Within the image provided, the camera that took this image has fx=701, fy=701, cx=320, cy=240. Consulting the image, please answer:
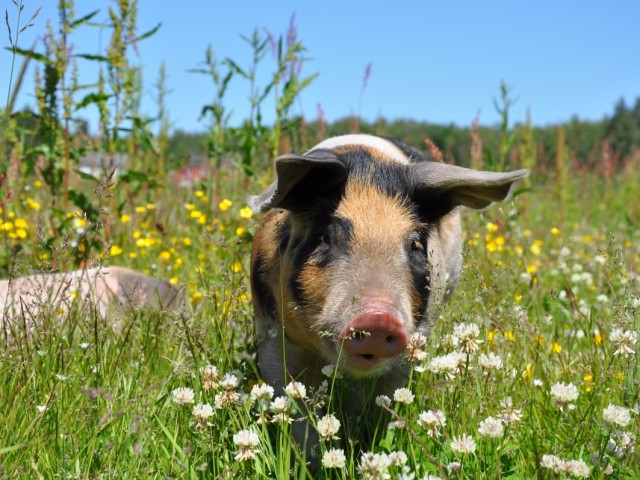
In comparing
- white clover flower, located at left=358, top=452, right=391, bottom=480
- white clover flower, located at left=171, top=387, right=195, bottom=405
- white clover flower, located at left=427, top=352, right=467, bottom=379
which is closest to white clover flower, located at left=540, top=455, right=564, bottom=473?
white clover flower, located at left=358, top=452, right=391, bottom=480

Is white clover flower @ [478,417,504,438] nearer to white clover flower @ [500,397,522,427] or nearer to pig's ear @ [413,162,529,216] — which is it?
white clover flower @ [500,397,522,427]

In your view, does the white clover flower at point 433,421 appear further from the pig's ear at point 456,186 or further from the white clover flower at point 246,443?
the pig's ear at point 456,186

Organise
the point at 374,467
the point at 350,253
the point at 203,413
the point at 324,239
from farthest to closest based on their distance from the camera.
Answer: the point at 324,239
the point at 350,253
the point at 203,413
the point at 374,467

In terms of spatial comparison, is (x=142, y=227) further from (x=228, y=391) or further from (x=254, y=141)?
(x=228, y=391)

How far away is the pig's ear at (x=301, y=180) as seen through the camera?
2842 millimetres

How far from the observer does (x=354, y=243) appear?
9.53 feet

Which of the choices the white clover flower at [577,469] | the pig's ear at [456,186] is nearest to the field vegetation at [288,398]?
the white clover flower at [577,469]

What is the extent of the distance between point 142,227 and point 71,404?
3.97 m

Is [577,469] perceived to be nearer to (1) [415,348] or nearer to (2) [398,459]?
(2) [398,459]

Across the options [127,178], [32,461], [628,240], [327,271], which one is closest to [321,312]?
[327,271]

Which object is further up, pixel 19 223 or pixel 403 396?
pixel 19 223

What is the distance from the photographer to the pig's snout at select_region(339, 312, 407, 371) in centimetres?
242

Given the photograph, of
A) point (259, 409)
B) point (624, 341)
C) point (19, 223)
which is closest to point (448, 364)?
point (624, 341)

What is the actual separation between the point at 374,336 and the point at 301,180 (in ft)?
3.02
